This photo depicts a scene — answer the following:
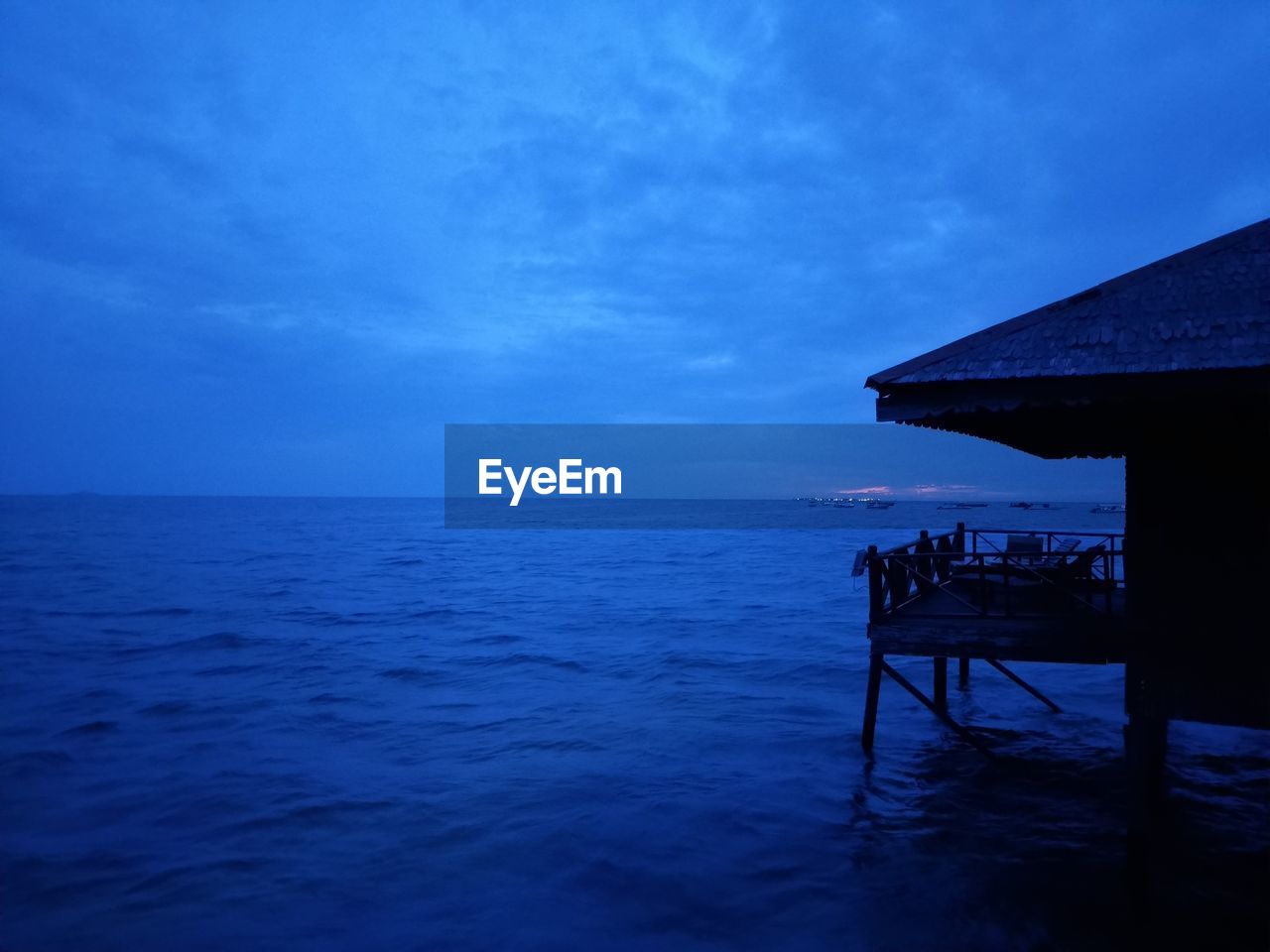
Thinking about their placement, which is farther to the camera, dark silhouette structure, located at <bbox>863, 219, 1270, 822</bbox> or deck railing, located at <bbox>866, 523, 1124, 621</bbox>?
deck railing, located at <bbox>866, 523, 1124, 621</bbox>

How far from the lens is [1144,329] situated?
6.38 m

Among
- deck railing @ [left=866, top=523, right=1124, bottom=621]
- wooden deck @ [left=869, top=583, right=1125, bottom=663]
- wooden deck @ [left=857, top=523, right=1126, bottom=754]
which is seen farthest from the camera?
deck railing @ [left=866, top=523, right=1124, bottom=621]

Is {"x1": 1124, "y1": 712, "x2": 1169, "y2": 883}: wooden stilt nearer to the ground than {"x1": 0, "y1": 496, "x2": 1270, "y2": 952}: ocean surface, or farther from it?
farther from it

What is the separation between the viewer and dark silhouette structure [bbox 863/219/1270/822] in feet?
20.2

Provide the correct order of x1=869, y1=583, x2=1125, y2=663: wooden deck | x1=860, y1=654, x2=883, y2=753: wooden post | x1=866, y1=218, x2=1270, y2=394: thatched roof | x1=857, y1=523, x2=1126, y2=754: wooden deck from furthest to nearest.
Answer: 1. x1=860, y1=654, x2=883, y2=753: wooden post
2. x1=857, y1=523, x2=1126, y2=754: wooden deck
3. x1=869, y1=583, x2=1125, y2=663: wooden deck
4. x1=866, y1=218, x2=1270, y2=394: thatched roof

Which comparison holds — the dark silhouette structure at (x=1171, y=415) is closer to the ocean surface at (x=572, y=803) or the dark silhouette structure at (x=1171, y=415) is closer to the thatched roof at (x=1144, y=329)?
the thatched roof at (x=1144, y=329)

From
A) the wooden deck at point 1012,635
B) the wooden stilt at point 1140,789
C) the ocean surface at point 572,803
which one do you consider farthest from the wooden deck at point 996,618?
the ocean surface at point 572,803

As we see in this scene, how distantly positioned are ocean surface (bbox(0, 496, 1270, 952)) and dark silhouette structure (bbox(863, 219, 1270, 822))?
2.30 m

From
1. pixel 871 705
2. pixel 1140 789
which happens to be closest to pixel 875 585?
pixel 871 705

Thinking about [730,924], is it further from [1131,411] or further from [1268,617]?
[1131,411]

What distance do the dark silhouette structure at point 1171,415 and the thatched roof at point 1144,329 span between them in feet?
0.05

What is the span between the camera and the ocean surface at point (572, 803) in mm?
7805

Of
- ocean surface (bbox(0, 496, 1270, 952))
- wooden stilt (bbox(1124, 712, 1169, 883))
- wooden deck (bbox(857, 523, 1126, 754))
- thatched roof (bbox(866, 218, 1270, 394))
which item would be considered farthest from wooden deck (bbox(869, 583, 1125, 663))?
thatched roof (bbox(866, 218, 1270, 394))

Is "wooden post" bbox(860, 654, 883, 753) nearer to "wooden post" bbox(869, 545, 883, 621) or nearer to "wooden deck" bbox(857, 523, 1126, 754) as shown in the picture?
"wooden deck" bbox(857, 523, 1126, 754)
